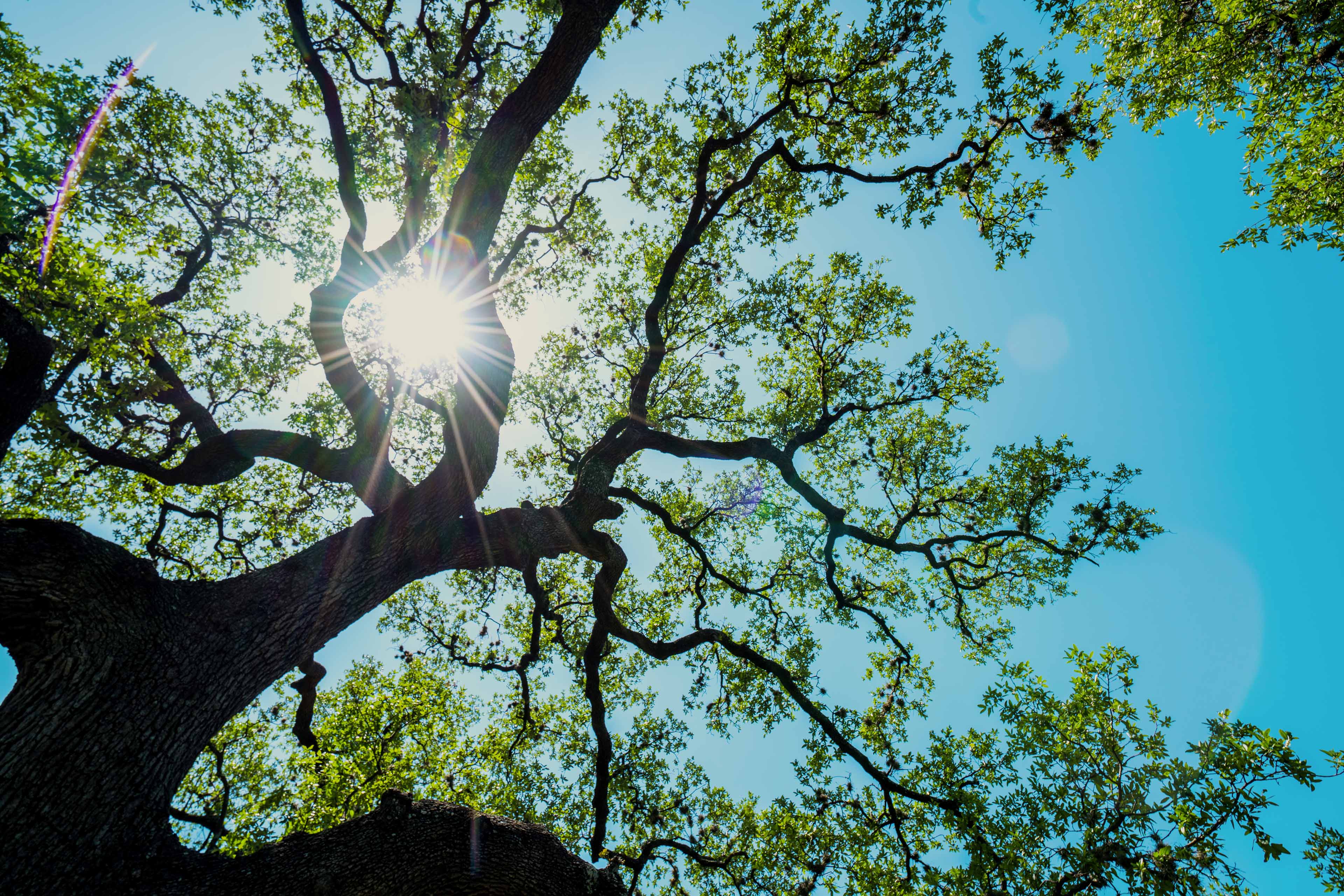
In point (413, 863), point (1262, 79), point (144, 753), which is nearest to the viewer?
point (144, 753)

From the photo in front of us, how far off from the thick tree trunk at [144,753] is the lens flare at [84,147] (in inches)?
362

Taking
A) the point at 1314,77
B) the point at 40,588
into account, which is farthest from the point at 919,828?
the point at 1314,77

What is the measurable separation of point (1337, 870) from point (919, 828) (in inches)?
182

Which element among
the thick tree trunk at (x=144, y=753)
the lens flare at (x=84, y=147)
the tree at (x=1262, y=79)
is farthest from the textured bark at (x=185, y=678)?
the tree at (x=1262, y=79)

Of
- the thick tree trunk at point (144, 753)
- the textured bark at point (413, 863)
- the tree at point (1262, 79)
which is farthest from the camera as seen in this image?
the tree at point (1262, 79)

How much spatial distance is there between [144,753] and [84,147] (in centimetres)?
1137

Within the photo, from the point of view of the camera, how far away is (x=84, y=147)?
8852mm

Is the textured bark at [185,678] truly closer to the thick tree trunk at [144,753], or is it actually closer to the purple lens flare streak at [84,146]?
the thick tree trunk at [144,753]

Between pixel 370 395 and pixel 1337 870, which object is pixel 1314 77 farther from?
pixel 370 395

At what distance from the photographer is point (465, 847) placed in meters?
3.86

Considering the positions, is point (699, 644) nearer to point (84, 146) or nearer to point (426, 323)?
point (426, 323)

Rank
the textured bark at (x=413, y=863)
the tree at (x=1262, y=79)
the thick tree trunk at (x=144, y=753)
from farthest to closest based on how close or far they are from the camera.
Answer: the tree at (x=1262, y=79)
the textured bark at (x=413, y=863)
the thick tree trunk at (x=144, y=753)

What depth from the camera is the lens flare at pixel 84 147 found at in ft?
28.5

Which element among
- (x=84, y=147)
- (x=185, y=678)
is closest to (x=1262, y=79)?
(x=185, y=678)
